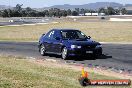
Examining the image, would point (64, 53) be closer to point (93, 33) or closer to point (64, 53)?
point (64, 53)

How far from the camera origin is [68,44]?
19.6 m

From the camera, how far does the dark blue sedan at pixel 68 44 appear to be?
19.4 m

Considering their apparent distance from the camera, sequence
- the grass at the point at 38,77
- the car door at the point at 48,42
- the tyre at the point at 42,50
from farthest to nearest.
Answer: the tyre at the point at 42,50
the car door at the point at 48,42
the grass at the point at 38,77

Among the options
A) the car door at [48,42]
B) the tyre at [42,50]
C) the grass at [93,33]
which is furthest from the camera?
the grass at [93,33]

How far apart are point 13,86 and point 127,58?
390 inches

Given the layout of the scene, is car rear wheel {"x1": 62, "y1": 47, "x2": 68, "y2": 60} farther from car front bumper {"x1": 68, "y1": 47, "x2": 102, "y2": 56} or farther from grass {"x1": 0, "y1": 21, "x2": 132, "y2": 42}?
grass {"x1": 0, "y1": 21, "x2": 132, "y2": 42}

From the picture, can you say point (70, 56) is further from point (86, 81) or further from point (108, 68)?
point (86, 81)

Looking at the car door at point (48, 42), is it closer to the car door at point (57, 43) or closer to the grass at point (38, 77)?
the car door at point (57, 43)

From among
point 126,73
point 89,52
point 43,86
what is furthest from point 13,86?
point 89,52

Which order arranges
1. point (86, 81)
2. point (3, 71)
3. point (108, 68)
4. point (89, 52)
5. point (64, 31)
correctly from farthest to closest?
point (64, 31) → point (89, 52) → point (108, 68) → point (3, 71) → point (86, 81)

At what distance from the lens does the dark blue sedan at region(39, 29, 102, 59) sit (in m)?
19.4

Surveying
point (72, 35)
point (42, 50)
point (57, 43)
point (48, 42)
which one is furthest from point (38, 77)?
point (42, 50)

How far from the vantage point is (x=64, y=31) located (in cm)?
2091

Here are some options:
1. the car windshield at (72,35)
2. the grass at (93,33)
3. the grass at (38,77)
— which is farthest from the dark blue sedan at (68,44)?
the grass at (93,33)
